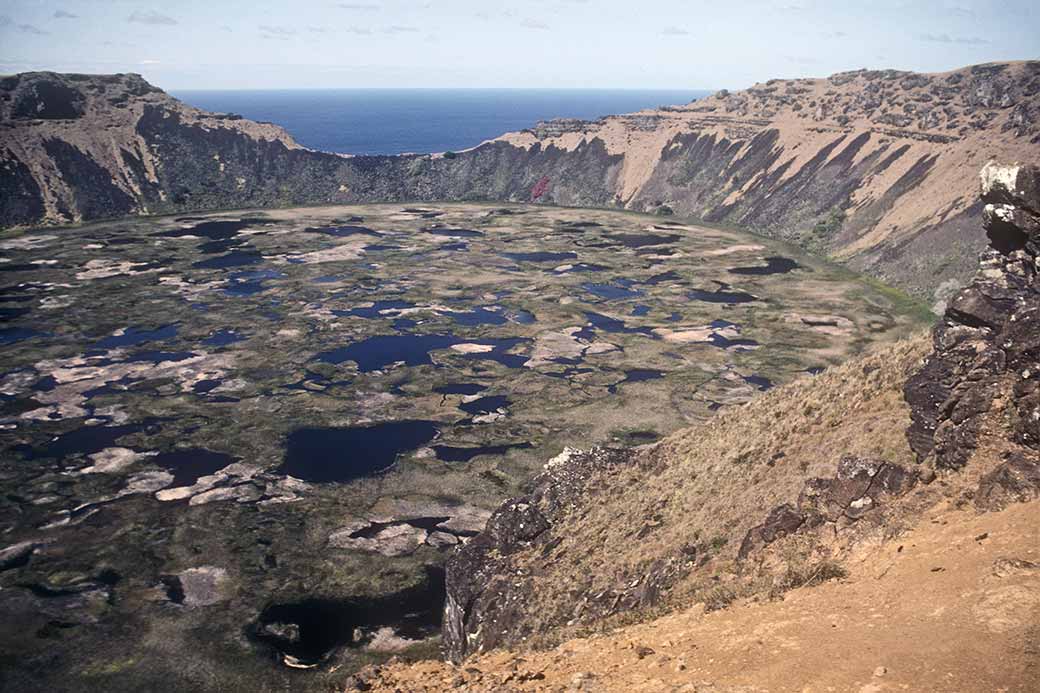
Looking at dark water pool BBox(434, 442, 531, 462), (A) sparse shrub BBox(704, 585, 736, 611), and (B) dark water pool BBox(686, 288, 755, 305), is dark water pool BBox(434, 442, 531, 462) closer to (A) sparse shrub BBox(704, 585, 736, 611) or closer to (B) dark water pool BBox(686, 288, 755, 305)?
(A) sparse shrub BBox(704, 585, 736, 611)

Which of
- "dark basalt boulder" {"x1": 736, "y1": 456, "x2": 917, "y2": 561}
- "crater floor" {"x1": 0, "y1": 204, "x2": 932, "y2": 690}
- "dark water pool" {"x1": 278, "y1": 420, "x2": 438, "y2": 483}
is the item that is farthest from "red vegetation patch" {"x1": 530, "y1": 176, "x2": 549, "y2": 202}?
"dark basalt boulder" {"x1": 736, "y1": 456, "x2": 917, "y2": 561}

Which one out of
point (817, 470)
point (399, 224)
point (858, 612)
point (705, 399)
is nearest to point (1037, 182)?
point (817, 470)

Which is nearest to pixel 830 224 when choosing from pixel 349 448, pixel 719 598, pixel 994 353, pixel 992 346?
pixel 349 448

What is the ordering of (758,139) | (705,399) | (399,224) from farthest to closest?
(758,139) < (399,224) < (705,399)

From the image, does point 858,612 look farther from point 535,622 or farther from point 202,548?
point 202,548

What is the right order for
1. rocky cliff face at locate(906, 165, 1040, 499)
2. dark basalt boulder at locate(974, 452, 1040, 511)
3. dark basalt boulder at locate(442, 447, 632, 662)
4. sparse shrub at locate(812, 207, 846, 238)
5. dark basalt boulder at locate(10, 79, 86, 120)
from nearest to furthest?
dark basalt boulder at locate(974, 452, 1040, 511), rocky cliff face at locate(906, 165, 1040, 499), dark basalt boulder at locate(442, 447, 632, 662), sparse shrub at locate(812, 207, 846, 238), dark basalt boulder at locate(10, 79, 86, 120)
